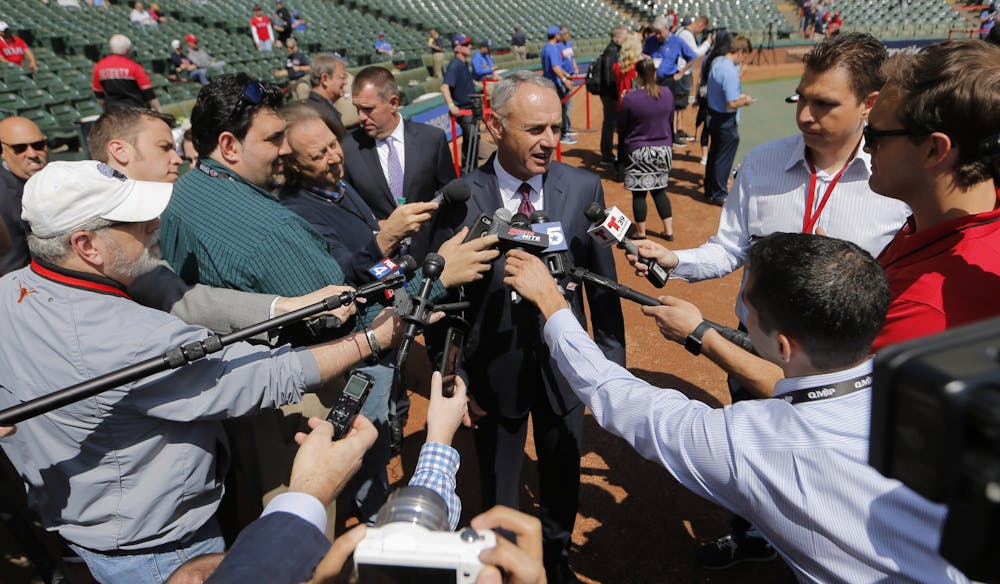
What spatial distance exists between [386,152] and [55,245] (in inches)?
125

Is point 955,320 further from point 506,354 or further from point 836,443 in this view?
point 506,354

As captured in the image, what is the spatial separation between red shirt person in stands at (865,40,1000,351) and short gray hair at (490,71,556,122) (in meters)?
1.34

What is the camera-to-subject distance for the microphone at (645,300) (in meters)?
2.06

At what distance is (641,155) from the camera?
687cm

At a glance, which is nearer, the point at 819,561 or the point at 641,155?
the point at 819,561

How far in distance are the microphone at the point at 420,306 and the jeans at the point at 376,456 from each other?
3.15 feet

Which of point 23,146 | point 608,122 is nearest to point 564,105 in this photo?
point 608,122

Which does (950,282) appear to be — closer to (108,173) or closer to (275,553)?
(275,553)

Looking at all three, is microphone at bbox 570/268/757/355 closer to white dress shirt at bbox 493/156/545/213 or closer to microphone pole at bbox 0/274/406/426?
white dress shirt at bbox 493/156/545/213

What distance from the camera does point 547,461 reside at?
9.44ft

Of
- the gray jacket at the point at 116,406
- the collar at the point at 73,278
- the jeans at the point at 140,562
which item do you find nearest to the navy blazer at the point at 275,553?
the gray jacket at the point at 116,406

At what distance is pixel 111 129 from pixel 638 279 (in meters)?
4.95

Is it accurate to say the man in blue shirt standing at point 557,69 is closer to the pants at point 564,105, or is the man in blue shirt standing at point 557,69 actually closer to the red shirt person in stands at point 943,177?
A: the pants at point 564,105

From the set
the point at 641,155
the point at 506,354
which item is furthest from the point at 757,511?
the point at 641,155
